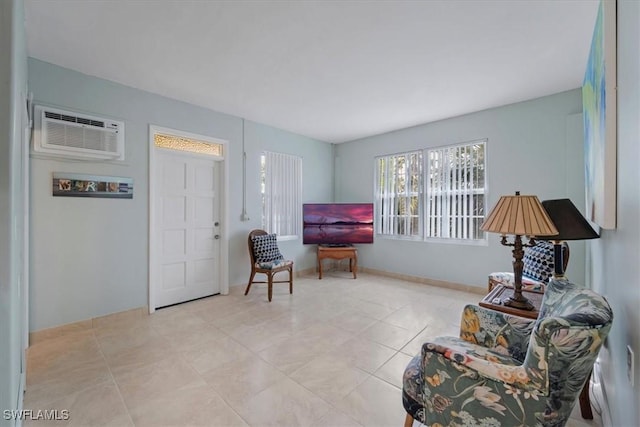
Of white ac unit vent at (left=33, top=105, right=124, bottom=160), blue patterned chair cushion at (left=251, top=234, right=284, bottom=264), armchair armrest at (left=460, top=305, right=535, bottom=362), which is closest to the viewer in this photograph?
armchair armrest at (left=460, top=305, right=535, bottom=362)

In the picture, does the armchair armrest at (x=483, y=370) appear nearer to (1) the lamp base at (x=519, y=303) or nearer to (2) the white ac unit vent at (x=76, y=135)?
(1) the lamp base at (x=519, y=303)

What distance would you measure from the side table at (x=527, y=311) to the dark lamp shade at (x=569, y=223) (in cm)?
49

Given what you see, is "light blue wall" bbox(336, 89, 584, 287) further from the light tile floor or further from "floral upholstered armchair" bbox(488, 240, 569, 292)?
the light tile floor

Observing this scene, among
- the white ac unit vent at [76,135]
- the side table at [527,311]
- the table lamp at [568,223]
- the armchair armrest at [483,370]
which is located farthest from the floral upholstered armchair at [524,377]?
the white ac unit vent at [76,135]

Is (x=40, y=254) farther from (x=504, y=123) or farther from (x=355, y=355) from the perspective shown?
(x=504, y=123)

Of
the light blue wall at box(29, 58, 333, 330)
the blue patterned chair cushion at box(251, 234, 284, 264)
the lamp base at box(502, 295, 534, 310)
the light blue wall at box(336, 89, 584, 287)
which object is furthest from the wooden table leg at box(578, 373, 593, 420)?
the light blue wall at box(29, 58, 333, 330)

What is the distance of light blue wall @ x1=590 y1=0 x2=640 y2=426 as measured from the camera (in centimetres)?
101

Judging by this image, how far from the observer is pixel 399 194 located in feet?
16.2

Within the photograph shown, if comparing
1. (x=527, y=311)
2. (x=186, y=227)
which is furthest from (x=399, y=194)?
(x=186, y=227)

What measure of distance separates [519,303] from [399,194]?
324 cm

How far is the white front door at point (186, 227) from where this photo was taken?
347 cm

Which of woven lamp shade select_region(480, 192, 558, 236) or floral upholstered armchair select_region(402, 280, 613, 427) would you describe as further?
woven lamp shade select_region(480, 192, 558, 236)

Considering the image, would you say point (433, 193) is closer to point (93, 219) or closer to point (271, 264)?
point (271, 264)

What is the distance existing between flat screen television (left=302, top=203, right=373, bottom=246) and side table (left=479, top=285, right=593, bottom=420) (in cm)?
293
